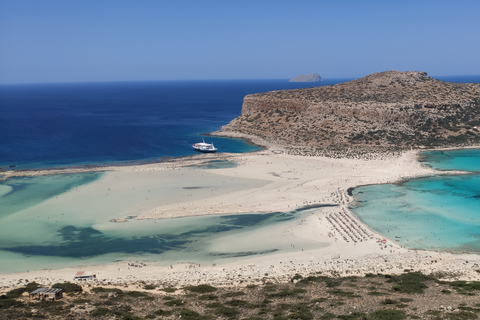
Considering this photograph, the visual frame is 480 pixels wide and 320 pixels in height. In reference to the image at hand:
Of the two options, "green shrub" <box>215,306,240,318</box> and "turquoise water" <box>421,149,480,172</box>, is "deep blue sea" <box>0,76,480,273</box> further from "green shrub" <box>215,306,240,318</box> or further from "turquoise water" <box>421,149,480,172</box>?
"green shrub" <box>215,306,240,318</box>

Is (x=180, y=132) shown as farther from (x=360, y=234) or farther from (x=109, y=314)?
(x=109, y=314)

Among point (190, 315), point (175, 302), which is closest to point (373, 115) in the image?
point (175, 302)

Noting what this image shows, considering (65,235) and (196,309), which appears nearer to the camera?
(196,309)

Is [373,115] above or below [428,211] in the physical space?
above

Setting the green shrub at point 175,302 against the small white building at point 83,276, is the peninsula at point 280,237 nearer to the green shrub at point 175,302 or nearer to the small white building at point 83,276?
the green shrub at point 175,302

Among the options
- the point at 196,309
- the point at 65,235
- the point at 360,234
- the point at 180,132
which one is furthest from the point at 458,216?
the point at 180,132

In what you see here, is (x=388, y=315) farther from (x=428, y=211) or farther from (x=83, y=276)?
(x=428, y=211)

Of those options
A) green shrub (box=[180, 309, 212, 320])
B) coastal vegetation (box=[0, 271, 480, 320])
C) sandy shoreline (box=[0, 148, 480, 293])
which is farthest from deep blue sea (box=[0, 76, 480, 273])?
green shrub (box=[180, 309, 212, 320])
